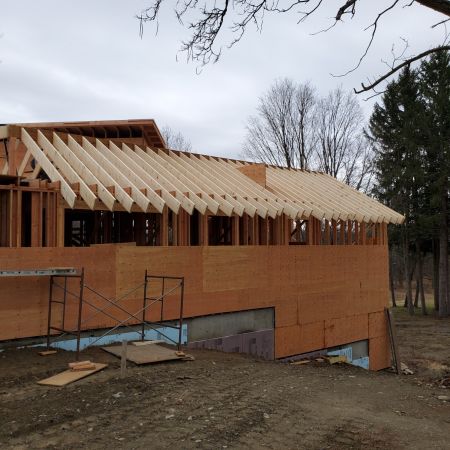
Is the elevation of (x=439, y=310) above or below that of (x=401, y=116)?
below

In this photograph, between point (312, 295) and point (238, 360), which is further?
point (312, 295)

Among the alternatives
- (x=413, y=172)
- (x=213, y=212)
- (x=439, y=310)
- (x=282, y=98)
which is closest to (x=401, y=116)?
(x=413, y=172)

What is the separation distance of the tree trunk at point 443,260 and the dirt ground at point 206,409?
747 inches

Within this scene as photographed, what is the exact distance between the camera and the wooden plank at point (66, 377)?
19.6ft

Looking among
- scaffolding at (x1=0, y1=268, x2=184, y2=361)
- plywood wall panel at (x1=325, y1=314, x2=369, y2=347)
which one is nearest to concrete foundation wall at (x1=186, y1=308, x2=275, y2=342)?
scaffolding at (x1=0, y1=268, x2=184, y2=361)

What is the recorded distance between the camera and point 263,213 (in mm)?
10555

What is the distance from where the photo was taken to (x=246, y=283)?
1066 centimetres

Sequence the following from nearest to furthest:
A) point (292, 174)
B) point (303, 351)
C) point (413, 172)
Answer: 1. point (303, 351)
2. point (292, 174)
3. point (413, 172)

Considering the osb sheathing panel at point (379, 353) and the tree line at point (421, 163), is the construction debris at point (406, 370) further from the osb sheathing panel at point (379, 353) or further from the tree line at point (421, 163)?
the tree line at point (421, 163)

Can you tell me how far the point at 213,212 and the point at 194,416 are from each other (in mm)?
5299

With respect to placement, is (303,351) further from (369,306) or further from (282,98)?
(282,98)

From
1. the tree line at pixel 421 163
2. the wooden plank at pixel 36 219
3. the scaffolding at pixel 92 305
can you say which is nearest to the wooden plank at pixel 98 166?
the wooden plank at pixel 36 219

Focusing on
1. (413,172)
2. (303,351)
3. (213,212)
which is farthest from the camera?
(413,172)

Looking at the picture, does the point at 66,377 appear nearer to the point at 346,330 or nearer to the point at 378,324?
the point at 346,330
